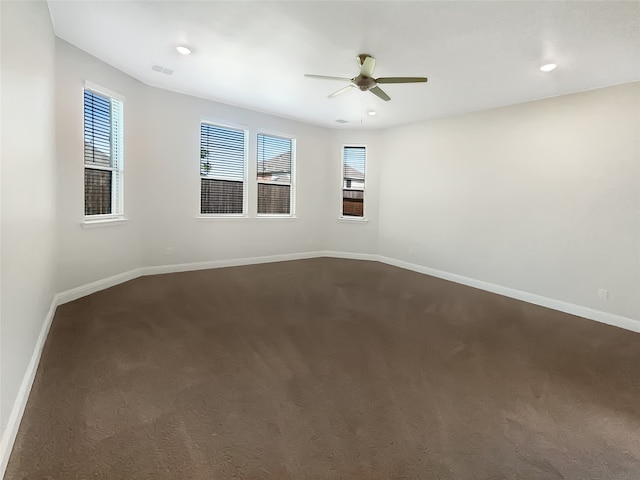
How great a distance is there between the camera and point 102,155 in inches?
167

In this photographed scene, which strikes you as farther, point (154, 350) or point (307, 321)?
point (307, 321)

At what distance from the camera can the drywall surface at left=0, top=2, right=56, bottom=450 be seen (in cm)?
163

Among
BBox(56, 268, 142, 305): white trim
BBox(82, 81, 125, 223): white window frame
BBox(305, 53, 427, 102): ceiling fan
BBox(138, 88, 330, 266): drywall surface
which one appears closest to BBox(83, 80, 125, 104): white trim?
BBox(82, 81, 125, 223): white window frame

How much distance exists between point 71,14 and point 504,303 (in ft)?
18.8

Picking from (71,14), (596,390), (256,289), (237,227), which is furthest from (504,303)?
(71,14)

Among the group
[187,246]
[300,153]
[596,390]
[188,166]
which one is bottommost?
[596,390]

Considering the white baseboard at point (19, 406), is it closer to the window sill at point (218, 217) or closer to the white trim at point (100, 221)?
the white trim at point (100, 221)

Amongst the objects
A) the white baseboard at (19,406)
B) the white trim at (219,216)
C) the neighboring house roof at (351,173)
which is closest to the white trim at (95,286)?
the white baseboard at (19,406)

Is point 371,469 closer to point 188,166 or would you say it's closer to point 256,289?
point 256,289

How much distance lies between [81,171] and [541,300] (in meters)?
6.05

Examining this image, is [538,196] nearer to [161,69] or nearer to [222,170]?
[222,170]

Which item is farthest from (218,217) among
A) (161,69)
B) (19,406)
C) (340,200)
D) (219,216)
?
(19,406)

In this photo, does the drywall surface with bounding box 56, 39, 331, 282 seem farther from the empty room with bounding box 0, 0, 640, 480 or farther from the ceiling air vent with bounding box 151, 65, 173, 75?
the ceiling air vent with bounding box 151, 65, 173, 75

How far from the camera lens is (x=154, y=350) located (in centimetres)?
264
